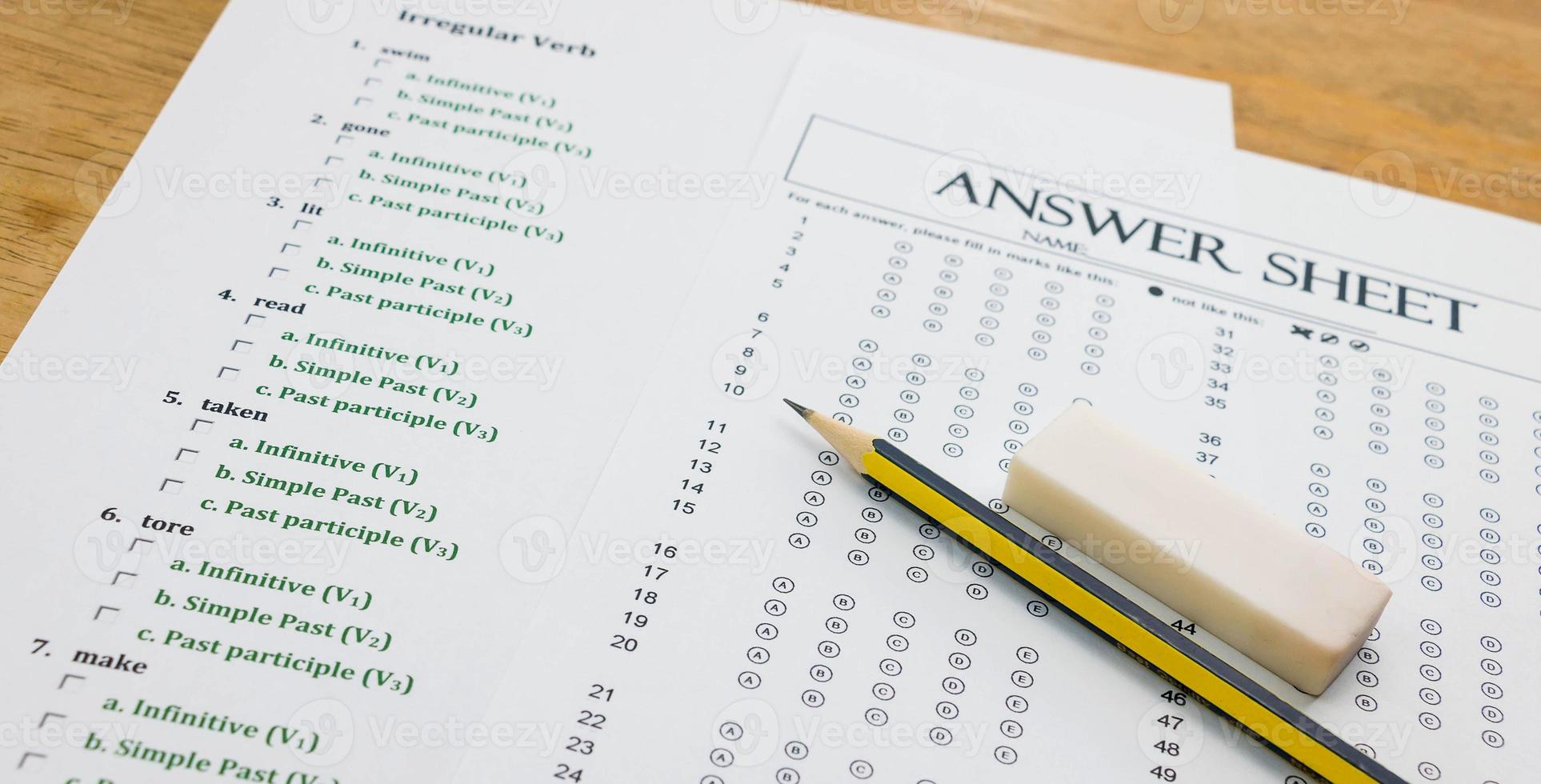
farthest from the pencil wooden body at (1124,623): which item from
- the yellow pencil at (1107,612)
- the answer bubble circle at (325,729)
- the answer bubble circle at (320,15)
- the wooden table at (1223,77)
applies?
the answer bubble circle at (320,15)

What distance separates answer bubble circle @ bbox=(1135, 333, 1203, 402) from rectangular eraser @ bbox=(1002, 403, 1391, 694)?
0.26 feet

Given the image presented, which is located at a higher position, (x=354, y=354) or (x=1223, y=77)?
(x=1223, y=77)

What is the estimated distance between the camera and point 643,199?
1.96 ft

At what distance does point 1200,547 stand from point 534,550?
0.92 ft

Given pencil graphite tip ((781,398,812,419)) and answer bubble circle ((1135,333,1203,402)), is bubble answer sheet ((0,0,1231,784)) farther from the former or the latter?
answer bubble circle ((1135,333,1203,402))

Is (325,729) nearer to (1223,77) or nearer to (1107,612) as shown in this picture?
(1107,612)

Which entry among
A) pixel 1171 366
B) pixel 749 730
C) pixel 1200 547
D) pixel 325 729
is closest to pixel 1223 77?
pixel 1171 366

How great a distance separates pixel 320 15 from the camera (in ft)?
2.19

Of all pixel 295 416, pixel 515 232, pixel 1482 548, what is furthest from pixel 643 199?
pixel 1482 548

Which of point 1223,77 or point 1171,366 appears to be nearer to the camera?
point 1171,366

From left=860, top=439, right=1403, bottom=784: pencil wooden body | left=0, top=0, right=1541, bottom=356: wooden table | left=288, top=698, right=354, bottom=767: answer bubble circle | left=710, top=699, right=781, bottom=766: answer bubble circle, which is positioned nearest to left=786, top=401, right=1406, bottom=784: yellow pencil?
left=860, top=439, right=1403, bottom=784: pencil wooden body

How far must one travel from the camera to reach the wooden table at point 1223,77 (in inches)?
22.5

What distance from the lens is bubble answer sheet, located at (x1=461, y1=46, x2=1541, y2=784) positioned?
425 mm

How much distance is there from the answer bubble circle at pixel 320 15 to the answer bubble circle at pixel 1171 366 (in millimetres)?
522
